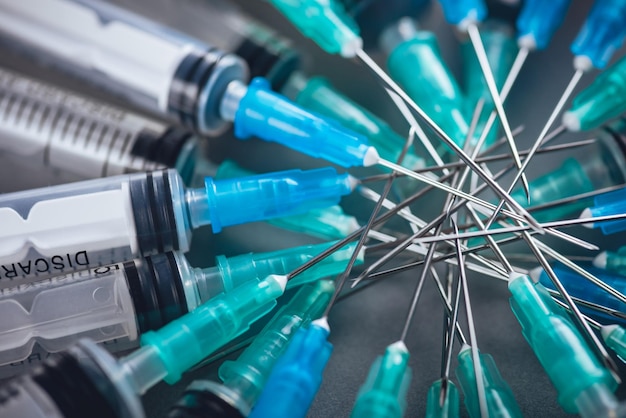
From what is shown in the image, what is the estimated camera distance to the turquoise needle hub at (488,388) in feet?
3.18

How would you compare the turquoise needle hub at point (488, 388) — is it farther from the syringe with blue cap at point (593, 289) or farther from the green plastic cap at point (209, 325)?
the green plastic cap at point (209, 325)

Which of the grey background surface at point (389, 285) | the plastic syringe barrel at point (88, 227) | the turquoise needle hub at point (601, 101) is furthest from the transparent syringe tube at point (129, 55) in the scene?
the turquoise needle hub at point (601, 101)

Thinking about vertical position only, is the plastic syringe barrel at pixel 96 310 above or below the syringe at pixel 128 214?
below

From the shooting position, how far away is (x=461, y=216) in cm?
130

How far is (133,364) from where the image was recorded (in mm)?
930

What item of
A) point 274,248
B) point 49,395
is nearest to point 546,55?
point 274,248

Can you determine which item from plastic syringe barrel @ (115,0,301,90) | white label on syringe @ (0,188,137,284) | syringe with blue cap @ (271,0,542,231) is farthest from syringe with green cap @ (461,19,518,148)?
white label on syringe @ (0,188,137,284)

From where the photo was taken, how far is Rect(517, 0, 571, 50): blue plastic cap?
4.17ft

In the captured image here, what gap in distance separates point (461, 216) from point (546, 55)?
0.42 m

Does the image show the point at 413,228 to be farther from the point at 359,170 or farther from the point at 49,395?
the point at 49,395

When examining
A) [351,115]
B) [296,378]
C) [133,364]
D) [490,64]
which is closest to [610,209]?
[490,64]

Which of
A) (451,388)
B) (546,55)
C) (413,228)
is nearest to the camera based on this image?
(451,388)

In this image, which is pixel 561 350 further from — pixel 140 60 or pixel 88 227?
pixel 140 60

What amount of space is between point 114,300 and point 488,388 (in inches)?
24.7
